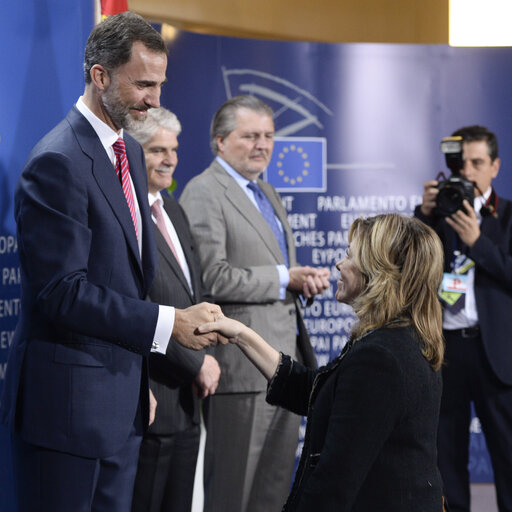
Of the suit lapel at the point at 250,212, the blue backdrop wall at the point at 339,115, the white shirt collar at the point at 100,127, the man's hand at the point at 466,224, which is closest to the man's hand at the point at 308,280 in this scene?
the suit lapel at the point at 250,212

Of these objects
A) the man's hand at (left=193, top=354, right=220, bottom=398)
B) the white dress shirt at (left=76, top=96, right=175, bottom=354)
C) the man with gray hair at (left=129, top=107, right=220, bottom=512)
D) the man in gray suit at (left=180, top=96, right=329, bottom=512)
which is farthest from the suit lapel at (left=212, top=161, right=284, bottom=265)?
the white dress shirt at (left=76, top=96, right=175, bottom=354)

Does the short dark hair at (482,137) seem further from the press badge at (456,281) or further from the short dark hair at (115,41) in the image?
the short dark hair at (115,41)

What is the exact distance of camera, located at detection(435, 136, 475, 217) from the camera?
4.01 metres

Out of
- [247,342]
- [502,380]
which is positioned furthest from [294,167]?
[247,342]

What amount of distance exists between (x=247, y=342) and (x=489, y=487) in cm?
317

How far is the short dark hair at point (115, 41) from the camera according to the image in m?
2.20

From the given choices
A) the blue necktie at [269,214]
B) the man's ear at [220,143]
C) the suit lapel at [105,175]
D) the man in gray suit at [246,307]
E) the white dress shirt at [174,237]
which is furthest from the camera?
the man's ear at [220,143]

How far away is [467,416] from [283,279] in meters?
1.27

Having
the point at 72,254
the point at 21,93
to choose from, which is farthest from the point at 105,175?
the point at 21,93

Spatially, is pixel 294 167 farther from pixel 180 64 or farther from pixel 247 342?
pixel 247 342

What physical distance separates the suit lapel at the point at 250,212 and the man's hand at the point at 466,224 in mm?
885

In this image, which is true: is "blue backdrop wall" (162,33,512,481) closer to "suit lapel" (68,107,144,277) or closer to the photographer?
the photographer

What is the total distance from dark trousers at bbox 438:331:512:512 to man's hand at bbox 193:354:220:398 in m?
1.42

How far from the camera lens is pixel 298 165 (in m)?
4.93
